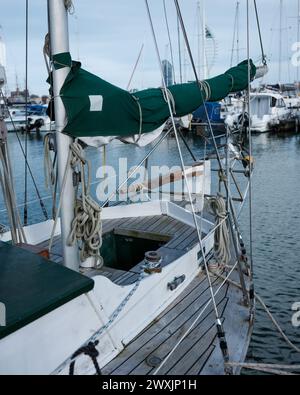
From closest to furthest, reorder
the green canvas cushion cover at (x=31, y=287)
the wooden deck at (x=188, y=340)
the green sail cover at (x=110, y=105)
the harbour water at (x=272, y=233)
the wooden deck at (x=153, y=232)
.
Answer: the green canvas cushion cover at (x=31, y=287), the wooden deck at (x=188, y=340), the green sail cover at (x=110, y=105), the wooden deck at (x=153, y=232), the harbour water at (x=272, y=233)

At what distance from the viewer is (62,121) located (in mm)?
3500

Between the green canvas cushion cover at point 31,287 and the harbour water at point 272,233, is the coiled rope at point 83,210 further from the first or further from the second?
the harbour water at point 272,233

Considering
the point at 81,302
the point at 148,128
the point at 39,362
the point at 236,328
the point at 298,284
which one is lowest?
the point at 298,284

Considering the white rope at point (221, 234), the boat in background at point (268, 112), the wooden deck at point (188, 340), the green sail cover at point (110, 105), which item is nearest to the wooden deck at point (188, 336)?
the wooden deck at point (188, 340)

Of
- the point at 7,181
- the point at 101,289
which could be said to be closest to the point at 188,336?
the point at 101,289

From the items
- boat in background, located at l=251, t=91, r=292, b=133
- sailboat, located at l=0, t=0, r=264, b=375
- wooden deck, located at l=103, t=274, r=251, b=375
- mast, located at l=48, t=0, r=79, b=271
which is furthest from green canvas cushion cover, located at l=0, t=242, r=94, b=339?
boat in background, located at l=251, t=91, r=292, b=133

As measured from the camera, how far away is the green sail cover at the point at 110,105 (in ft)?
11.4

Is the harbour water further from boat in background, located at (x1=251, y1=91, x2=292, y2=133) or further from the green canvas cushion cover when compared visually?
boat in background, located at (x1=251, y1=91, x2=292, y2=133)

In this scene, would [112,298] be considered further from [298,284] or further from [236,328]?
[298,284]

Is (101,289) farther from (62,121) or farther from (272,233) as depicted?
(272,233)

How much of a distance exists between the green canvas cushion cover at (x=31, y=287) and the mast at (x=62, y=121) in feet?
1.50

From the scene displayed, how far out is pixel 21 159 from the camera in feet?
94.0

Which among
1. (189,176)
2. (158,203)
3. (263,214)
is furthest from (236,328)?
(263,214)
